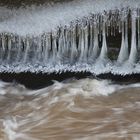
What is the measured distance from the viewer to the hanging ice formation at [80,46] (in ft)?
18.5

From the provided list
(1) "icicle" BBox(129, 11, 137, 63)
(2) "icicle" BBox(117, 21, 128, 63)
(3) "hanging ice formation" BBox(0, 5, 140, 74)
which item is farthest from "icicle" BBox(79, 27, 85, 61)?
(1) "icicle" BBox(129, 11, 137, 63)

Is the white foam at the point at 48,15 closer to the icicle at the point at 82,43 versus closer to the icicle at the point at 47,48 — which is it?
the icicle at the point at 47,48

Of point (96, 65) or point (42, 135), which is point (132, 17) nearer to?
point (96, 65)

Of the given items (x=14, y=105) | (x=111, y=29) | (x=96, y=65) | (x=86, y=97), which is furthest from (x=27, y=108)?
(x=111, y=29)

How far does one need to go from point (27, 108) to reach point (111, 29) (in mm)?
1429

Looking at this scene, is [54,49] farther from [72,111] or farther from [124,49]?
[72,111]

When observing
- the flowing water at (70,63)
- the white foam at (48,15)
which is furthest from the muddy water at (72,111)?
the white foam at (48,15)

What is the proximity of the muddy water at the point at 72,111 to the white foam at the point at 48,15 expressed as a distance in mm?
747

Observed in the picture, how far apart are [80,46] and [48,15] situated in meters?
0.56

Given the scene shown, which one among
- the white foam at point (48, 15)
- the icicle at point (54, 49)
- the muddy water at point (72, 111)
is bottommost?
the muddy water at point (72, 111)

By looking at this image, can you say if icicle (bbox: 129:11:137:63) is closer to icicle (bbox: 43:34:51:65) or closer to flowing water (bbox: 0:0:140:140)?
flowing water (bbox: 0:0:140:140)

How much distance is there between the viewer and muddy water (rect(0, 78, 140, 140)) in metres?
4.59

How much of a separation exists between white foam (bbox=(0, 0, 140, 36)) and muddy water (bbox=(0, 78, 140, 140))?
2.45 ft

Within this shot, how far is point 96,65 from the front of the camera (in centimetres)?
572
